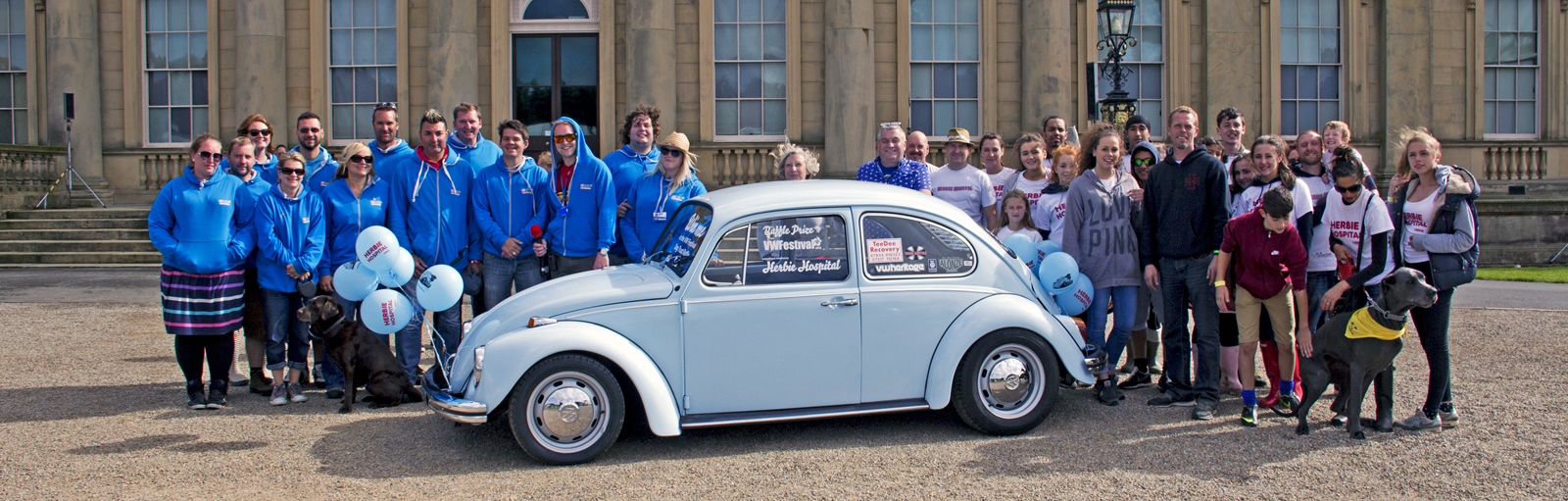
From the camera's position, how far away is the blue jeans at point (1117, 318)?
21.6 ft

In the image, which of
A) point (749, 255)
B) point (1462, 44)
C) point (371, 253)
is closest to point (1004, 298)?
point (749, 255)

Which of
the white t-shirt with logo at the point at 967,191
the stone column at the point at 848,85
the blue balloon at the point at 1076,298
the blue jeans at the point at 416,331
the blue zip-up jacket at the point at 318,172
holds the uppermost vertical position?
the stone column at the point at 848,85

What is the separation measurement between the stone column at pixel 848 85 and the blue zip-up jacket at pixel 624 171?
945 centimetres

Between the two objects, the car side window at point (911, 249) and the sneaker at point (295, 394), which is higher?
the car side window at point (911, 249)

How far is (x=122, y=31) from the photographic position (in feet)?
57.3

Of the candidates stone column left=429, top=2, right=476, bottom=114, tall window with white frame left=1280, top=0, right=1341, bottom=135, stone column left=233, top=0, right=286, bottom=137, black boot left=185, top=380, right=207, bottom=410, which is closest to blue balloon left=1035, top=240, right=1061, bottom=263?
black boot left=185, top=380, right=207, bottom=410

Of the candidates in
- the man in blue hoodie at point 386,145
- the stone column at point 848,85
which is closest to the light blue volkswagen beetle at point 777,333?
the man in blue hoodie at point 386,145

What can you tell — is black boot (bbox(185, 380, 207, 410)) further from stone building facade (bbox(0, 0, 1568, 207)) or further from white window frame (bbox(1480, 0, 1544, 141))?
white window frame (bbox(1480, 0, 1544, 141))

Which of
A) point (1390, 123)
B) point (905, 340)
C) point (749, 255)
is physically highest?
point (1390, 123)

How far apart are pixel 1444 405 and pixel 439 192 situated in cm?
620

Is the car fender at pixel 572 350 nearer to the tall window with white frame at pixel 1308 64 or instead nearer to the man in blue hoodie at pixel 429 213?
the man in blue hoodie at pixel 429 213

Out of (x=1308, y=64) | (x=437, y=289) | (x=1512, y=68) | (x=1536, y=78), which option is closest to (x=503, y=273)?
(x=437, y=289)

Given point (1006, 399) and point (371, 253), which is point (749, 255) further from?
point (371, 253)

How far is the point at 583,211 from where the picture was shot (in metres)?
7.04
